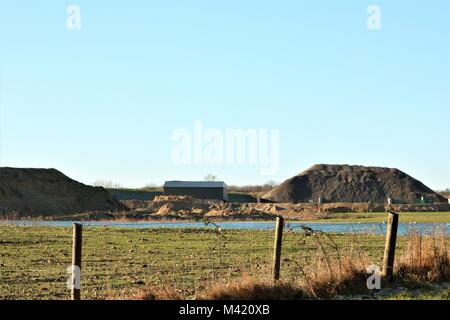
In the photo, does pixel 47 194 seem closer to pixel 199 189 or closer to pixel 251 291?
pixel 199 189

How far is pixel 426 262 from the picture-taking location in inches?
754

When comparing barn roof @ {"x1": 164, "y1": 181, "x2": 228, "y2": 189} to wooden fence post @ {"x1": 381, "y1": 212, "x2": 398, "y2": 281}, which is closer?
wooden fence post @ {"x1": 381, "y1": 212, "x2": 398, "y2": 281}

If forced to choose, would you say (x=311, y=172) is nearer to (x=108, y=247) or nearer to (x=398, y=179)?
(x=398, y=179)

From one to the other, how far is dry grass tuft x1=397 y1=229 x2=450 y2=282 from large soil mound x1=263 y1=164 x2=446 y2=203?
14295cm

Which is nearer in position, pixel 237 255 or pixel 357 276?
pixel 357 276

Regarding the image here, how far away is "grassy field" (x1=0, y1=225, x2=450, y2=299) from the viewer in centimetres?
1969

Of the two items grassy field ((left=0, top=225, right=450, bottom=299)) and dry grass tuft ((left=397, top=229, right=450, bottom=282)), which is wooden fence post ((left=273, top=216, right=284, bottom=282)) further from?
dry grass tuft ((left=397, top=229, right=450, bottom=282))

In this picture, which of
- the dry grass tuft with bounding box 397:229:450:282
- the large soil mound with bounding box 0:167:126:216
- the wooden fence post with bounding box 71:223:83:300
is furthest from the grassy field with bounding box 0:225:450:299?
the large soil mound with bounding box 0:167:126:216

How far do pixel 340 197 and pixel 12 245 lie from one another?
135773 millimetres

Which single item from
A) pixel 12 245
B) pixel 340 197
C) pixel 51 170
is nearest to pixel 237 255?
pixel 12 245

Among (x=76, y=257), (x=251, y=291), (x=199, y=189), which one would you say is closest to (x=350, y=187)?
(x=199, y=189)

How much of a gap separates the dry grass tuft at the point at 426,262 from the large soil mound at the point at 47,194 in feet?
309

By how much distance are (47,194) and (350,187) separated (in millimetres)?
75960

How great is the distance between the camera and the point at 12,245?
3762 cm
